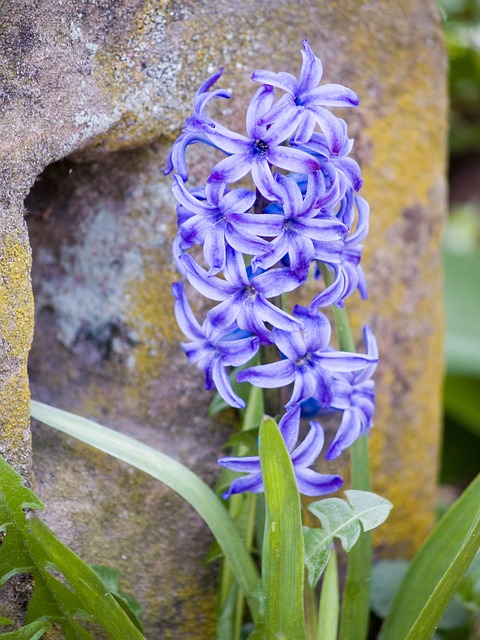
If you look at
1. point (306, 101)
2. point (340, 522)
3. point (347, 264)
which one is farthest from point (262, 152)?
point (340, 522)

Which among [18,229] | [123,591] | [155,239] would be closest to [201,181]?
[155,239]

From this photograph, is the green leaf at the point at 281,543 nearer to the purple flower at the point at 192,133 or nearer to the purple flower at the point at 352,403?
the purple flower at the point at 352,403

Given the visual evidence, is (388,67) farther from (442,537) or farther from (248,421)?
(442,537)

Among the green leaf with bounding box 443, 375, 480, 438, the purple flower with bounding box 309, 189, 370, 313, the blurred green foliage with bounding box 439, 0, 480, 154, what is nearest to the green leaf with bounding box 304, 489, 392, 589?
the purple flower with bounding box 309, 189, 370, 313

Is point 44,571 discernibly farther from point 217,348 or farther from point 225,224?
→ point 225,224

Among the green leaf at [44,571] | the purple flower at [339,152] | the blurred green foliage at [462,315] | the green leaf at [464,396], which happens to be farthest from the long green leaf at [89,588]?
the green leaf at [464,396]

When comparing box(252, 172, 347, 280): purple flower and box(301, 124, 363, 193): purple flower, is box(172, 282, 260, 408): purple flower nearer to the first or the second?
box(252, 172, 347, 280): purple flower
